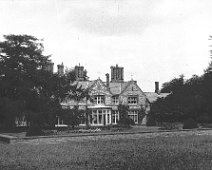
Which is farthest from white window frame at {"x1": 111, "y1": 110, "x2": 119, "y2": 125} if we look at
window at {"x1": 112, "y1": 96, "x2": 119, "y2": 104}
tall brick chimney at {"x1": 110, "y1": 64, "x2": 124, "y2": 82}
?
tall brick chimney at {"x1": 110, "y1": 64, "x2": 124, "y2": 82}

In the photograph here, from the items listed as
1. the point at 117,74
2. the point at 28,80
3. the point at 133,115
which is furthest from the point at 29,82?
the point at 117,74

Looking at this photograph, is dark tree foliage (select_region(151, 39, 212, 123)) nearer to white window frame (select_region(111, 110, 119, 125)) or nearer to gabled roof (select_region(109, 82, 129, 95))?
white window frame (select_region(111, 110, 119, 125))

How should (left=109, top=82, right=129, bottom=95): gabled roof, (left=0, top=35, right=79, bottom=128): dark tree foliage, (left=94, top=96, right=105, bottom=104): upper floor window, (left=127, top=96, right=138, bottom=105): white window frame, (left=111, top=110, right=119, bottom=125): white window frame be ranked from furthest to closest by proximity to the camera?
1. (left=109, top=82, right=129, bottom=95): gabled roof
2. (left=127, top=96, right=138, bottom=105): white window frame
3. (left=111, top=110, right=119, bottom=125): white window frame
4. (left=94, top=96, right=105, bottom=104): upper floor window
5. (left=0, top=35, right=79, bottom=128): dark tree foliage

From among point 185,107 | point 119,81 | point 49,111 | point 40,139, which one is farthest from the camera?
point 119,81

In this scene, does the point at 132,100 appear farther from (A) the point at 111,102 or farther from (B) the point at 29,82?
(B) the point at 29,82

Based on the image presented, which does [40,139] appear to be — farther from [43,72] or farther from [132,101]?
[132,101]

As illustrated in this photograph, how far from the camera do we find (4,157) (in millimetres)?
16922

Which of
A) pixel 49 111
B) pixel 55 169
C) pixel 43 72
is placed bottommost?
pixel 55 169

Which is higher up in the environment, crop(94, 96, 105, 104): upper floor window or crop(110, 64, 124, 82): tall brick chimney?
crop(110, 64, 124, 82): tall brick chimney

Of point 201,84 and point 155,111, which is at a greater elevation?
point 201,84

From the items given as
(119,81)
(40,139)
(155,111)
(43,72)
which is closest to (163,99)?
(155,111)

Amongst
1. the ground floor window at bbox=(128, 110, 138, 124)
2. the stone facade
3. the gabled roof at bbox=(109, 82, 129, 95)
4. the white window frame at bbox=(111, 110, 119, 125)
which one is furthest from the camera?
the gabled roof at bbox=(109, 82, 129, 95)

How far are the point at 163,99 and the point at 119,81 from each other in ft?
35.7

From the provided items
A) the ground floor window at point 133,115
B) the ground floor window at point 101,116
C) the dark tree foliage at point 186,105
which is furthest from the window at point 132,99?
the ground floor window at point 101,116
